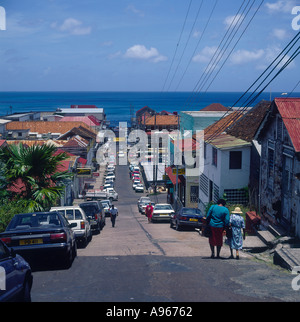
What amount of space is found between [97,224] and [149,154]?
2786 inches

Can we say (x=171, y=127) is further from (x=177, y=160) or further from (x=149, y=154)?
(x=177, y=160)

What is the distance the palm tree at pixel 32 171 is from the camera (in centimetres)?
2130

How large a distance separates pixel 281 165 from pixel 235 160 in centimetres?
994

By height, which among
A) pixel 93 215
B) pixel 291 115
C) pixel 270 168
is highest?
pixel 291 115

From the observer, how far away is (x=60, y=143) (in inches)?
2601

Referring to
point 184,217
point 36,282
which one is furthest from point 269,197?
point 36,282

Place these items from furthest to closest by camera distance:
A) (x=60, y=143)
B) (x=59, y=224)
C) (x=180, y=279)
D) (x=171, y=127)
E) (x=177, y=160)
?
(x=171, y=127)
(x=60, y=143)
(x=177, y=160)
(x=59, y=224)
(x=180, y=279)

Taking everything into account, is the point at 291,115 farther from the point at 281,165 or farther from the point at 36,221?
the point at 36,221

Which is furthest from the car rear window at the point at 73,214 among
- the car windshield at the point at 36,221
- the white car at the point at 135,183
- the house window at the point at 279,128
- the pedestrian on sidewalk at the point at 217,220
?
the white car at the point at 135,183

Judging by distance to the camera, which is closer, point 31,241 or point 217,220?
point 31,241

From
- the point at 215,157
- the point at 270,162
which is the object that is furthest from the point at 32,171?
→ the point at 215,157

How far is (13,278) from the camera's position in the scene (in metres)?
7.98
